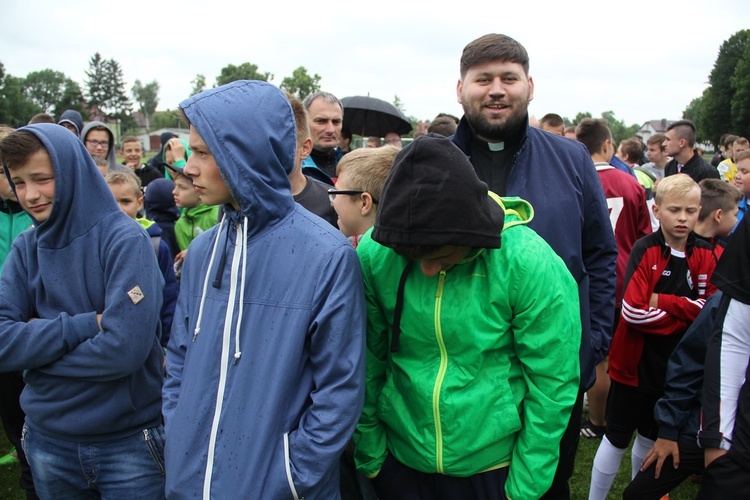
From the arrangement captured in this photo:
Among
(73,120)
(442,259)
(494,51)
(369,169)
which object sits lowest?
(442,259)

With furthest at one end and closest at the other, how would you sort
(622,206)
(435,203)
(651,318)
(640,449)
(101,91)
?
(101,91) < (622,206) < (640,449) < (651,318) < (435,203)

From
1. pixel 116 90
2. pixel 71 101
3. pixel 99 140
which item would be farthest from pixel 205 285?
pixel 116 90

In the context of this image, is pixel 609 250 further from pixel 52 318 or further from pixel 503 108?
pixel 52 318

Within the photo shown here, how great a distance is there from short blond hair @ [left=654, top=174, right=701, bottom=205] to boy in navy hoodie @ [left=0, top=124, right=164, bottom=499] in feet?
9.97

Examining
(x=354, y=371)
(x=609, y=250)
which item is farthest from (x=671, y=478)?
(x=354, y=371)

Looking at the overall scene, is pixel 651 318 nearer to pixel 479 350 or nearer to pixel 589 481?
pixel 589 481

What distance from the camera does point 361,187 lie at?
2.53 metres

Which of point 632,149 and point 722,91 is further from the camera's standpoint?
point 722,91

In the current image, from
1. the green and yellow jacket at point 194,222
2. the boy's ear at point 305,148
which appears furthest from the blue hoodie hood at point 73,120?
the boy's ear at point 305,148

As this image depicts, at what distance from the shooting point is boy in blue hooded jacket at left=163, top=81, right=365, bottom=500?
5.52 ft

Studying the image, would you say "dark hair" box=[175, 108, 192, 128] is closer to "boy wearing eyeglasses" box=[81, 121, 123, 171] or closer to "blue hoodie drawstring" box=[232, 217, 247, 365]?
"blue hoodie drawstring" box=[232, 217, 247, 365]

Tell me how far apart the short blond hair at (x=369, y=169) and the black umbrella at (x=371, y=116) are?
602 centimetres

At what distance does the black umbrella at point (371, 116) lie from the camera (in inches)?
336

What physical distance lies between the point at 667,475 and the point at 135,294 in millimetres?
2542
